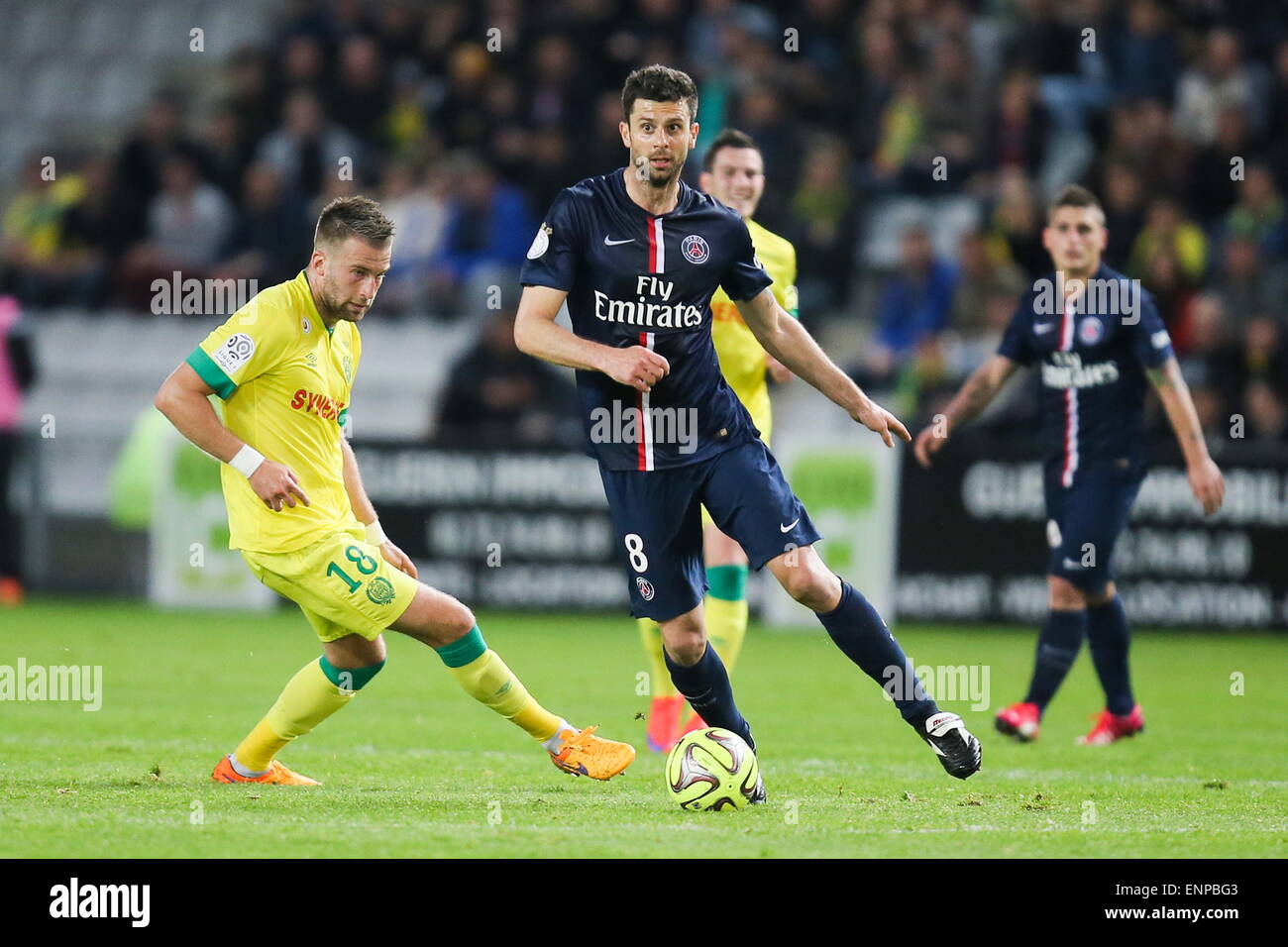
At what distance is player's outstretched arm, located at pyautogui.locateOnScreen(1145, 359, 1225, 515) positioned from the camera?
321 inches

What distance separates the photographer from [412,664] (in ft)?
37.6

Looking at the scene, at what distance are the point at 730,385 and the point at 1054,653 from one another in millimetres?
2125

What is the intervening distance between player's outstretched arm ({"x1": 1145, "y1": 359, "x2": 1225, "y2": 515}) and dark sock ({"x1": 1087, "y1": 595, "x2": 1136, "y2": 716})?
0.73 m

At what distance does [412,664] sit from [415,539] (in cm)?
327

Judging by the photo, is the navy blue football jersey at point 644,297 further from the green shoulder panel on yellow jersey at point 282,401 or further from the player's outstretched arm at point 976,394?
the player's outstretched arm at point 976,394

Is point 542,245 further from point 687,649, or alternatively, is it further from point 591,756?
point 591,756

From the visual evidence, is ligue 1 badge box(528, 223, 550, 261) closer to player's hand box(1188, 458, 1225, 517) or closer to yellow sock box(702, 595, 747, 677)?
yellow sock box(702, 595, 747, 677)

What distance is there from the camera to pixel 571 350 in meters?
5.88

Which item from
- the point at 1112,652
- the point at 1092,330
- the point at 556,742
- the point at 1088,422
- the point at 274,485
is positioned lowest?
the point at 556,742

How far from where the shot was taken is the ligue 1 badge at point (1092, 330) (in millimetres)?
8547

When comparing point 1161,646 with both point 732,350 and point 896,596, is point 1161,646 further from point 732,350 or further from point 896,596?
point 732,350

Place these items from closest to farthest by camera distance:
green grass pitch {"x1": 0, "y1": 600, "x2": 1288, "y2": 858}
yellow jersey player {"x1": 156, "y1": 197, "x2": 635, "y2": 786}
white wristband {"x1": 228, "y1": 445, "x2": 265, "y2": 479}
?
1. green grass pitch {"x1": 0, "y1": 600, "x2": 1288, "y2": 858}
2. white wristband {"x1": 228, "y1": 445, "x2": 265, "y2": 479}
3. yellow jersey player {"x1": 156, "y1": 197, "x2": 635, "y2": 786}
